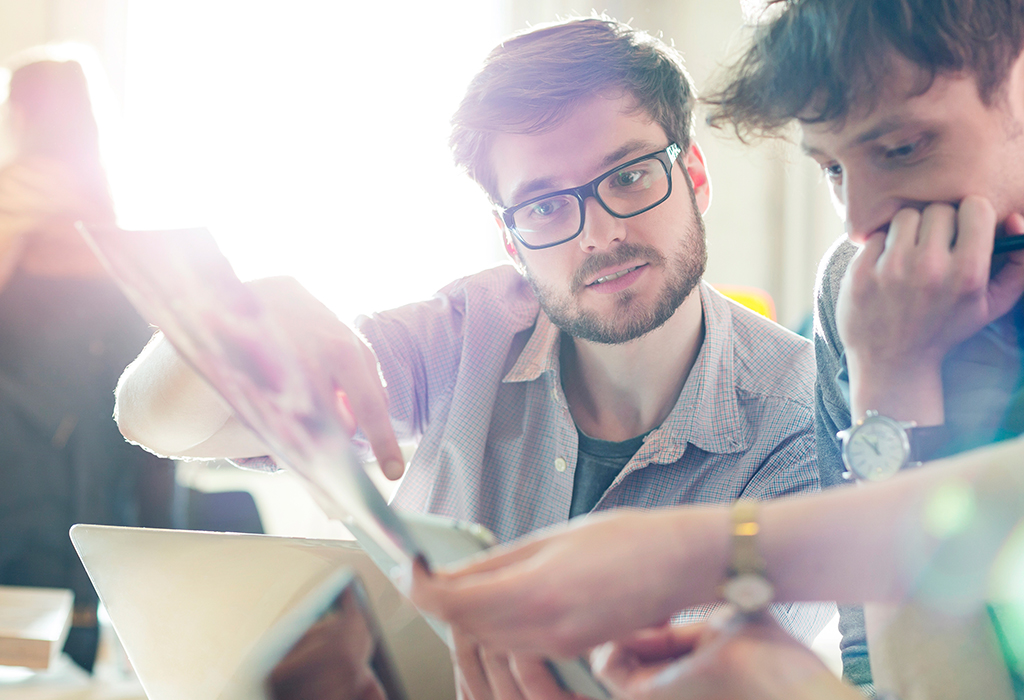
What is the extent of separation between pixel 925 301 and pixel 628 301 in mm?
482

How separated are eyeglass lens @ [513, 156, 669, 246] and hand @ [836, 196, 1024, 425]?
452 mm

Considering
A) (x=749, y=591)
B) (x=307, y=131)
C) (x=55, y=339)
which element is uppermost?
(x=307, y=131)

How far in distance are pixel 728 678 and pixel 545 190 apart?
90 centimetres

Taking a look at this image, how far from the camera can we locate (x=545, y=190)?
4.01ft

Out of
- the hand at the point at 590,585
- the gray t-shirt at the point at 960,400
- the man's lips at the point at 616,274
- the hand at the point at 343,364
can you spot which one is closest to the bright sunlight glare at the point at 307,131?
Answer: the man's lips at the point at 616,274

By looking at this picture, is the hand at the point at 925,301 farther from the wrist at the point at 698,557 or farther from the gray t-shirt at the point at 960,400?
the wrist at the point at 698,557

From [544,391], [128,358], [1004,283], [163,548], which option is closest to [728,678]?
[163,548]

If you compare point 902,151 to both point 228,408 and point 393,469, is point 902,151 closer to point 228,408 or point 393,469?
point 393,469

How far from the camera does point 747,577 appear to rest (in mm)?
464

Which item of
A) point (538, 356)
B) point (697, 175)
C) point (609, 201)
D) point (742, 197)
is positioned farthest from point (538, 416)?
point (742, 197)

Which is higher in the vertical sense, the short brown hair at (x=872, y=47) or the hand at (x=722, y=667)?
the short brown hair at (x=872, y=47)

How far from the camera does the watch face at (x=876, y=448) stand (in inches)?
29.5

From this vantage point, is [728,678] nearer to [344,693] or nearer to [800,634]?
[344,693]

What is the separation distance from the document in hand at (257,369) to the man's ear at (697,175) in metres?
1.00
